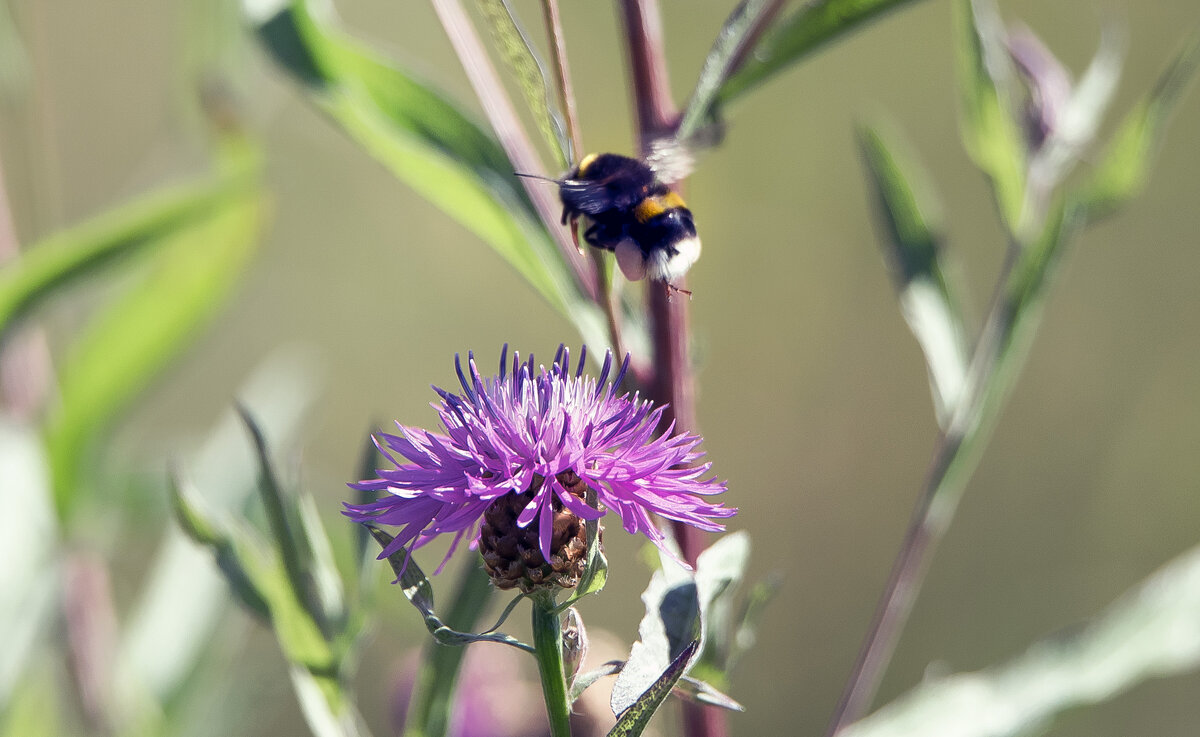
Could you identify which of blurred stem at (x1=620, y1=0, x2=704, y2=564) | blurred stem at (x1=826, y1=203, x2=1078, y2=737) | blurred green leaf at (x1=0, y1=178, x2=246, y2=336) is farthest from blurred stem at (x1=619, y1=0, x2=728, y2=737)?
blurred green leaf at (x1=0, y1=178, x2=246, y2=336)

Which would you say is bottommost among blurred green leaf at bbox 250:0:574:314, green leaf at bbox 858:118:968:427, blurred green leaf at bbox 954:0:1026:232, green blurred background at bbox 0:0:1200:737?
blurred green leaf at bbox 250:0:574:314

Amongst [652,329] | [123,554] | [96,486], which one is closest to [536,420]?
[652,329]

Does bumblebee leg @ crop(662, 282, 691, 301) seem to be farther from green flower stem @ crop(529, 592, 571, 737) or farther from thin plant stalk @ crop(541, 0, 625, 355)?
green flower stem @ crop(529, 592, 571, 737)

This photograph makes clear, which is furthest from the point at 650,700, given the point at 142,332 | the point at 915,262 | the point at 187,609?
the point at 187,609

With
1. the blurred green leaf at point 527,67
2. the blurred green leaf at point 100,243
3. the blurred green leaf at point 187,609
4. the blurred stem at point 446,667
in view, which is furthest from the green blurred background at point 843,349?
the blurred green leaf at point 527,67

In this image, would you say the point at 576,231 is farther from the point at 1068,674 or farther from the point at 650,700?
the point at 1068,674

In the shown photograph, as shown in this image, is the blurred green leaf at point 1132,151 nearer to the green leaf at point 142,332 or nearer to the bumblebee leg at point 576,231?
the bumblebee leg at point 576,231
